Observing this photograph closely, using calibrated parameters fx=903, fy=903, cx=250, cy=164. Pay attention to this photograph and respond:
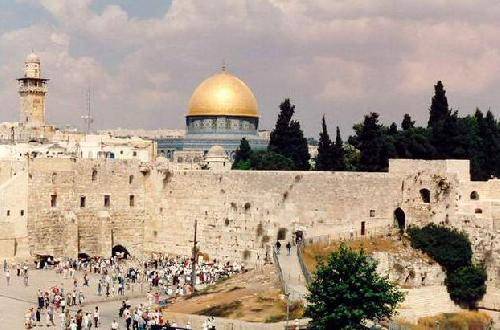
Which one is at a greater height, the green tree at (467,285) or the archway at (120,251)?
the archway at (120,251)

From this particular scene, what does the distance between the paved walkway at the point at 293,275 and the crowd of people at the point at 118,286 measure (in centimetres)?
356

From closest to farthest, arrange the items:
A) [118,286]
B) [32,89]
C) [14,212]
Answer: [118,286] → [14,212] → [32,89]

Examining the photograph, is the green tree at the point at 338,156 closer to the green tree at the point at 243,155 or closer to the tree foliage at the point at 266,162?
the tree foliage at the point at 266,162

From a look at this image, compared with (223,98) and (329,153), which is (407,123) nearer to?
(329,153)

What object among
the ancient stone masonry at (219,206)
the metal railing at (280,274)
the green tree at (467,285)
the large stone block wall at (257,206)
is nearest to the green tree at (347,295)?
the metal railing at (280,274)

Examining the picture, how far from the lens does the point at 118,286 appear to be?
116 ft

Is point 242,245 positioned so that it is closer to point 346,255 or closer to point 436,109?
point 436,109

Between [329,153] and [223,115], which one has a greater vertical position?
[223,115]

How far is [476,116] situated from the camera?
155 ft

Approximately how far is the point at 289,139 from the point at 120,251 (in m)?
11.5

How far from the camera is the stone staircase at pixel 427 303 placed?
32.0m

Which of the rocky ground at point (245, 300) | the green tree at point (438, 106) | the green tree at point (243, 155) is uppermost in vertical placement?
the green tree at point (438, 106)

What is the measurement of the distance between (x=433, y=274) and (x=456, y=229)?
217 cm

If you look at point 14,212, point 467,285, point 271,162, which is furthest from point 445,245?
point 14,212
